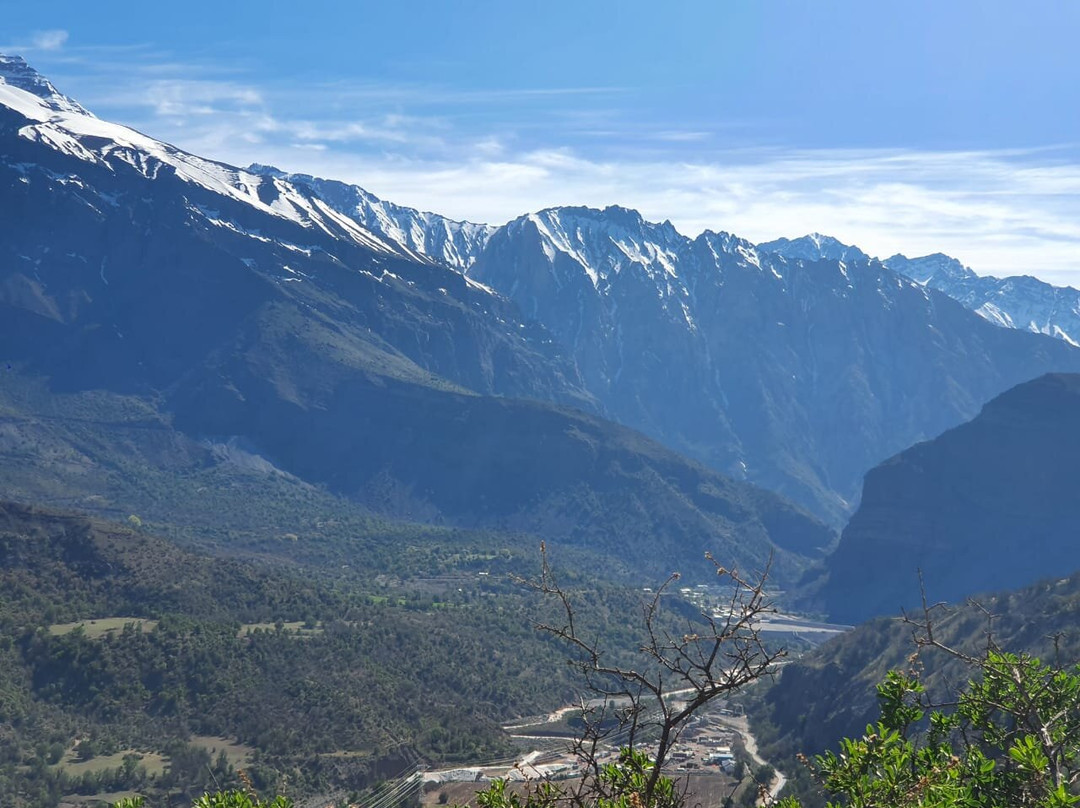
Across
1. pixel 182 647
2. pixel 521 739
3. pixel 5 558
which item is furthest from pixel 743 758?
pixel 5 558

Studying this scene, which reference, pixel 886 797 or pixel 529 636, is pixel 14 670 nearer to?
pixel 529 636

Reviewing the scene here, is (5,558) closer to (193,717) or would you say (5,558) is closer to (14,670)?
(14,670)

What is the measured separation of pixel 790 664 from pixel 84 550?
89.7 m

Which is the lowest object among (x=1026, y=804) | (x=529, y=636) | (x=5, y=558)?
(x=529, y=636)

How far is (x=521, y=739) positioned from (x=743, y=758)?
2287 centimetres

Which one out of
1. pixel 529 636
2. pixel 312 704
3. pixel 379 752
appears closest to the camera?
pixel 379 752

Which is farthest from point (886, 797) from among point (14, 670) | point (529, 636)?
point (529, 636)

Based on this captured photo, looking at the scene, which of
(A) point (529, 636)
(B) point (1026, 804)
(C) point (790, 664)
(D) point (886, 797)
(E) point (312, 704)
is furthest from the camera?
(A) point (529, 636)

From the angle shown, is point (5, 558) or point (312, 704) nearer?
point (312, 704)

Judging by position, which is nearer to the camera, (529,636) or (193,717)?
(193,717)

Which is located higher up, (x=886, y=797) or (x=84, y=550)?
(x=886, y=797)

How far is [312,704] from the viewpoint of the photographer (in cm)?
10888

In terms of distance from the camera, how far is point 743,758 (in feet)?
393

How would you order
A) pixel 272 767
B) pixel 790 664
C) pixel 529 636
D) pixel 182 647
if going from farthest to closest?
pixel 529 636 < pixel 790 664 < pixel 182 647 < pixel 272 767
